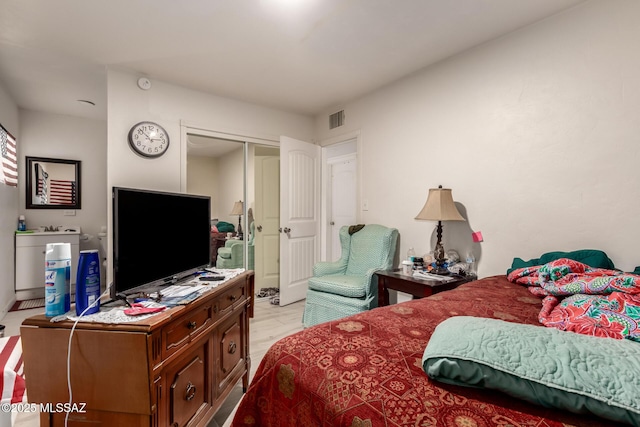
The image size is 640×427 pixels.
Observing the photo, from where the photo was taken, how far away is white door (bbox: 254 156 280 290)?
13.0ft

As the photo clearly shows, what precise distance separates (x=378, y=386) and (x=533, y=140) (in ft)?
7.23

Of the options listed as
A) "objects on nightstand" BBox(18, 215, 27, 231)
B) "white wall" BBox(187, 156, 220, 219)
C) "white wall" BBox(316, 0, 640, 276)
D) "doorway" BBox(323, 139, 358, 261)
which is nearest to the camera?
"white wall" BBox(316, 0, 640, 276)

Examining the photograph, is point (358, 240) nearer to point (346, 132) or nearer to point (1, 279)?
point (346, 132)

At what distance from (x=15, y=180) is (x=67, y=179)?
2.17 ft

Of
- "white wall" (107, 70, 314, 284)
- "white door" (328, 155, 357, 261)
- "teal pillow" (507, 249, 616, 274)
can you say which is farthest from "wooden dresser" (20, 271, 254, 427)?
"white door" (328, 155, 357, 261)

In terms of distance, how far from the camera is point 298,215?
153 inches

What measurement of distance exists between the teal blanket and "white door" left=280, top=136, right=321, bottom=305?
3045mm

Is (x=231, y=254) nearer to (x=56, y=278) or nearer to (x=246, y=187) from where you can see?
(x=246, y=187)

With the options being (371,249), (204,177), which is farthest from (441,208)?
(204,177)

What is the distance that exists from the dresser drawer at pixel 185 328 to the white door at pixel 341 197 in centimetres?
346

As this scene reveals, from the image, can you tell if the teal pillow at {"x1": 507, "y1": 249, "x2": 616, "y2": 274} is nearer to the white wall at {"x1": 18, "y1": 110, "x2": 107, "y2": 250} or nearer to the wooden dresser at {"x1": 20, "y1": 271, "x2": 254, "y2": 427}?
the wooden dresser at {"x1": 20, "y1": 271, "x2": 254, "y2": 427}

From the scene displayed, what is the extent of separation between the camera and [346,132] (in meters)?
3.85

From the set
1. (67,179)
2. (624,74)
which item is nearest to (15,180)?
(67,179)

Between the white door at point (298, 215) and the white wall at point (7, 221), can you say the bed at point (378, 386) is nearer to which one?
the white door at point (298, 215)
